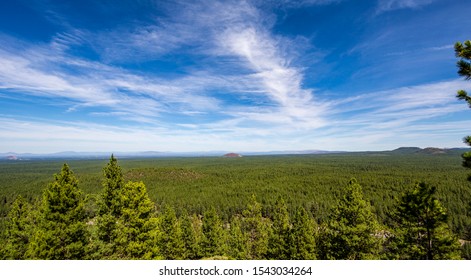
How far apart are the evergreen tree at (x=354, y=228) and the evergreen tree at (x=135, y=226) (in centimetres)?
1278

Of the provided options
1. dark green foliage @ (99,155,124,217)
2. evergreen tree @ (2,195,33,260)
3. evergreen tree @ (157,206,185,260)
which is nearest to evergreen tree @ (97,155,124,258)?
dark green foliage @ (99,155,124,217)

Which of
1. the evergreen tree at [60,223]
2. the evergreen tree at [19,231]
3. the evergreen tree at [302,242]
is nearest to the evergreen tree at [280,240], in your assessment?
the evergreen tree at [302,242]

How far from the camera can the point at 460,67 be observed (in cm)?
816

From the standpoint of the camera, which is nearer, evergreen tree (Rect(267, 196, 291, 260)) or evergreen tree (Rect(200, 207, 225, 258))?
evergreen tree (Rect(267, 196, 291, 260))

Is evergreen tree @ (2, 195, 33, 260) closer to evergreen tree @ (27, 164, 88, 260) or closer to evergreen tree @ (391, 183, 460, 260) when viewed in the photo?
evergreen tree @ (27, 164, 88, 260)

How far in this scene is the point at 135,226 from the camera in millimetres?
14508

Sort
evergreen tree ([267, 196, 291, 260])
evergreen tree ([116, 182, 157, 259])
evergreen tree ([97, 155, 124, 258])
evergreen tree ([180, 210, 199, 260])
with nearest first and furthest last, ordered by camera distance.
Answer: evergreen tree ([116, 182, 157, 259]), evergreen tree ([97, 155, 124, 258]), evergreen tree ([267, 196, 291, 260]), evergreen tree ([180, 210, 199, 260])

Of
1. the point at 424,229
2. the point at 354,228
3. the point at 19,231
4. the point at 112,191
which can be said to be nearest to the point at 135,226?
the point at 112,191

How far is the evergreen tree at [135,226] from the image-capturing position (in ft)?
46.6

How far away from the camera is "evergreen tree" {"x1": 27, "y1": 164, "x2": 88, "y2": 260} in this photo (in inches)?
516

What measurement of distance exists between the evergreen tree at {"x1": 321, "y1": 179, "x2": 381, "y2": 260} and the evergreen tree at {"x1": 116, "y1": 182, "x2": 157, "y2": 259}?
1278 centimetres

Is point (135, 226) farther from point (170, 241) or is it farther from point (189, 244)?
point (189, 244)

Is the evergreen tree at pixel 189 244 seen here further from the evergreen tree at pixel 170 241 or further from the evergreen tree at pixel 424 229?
the evergreen tree at pixel 424 229

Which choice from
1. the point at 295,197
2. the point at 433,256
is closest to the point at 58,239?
the point at 433,256
